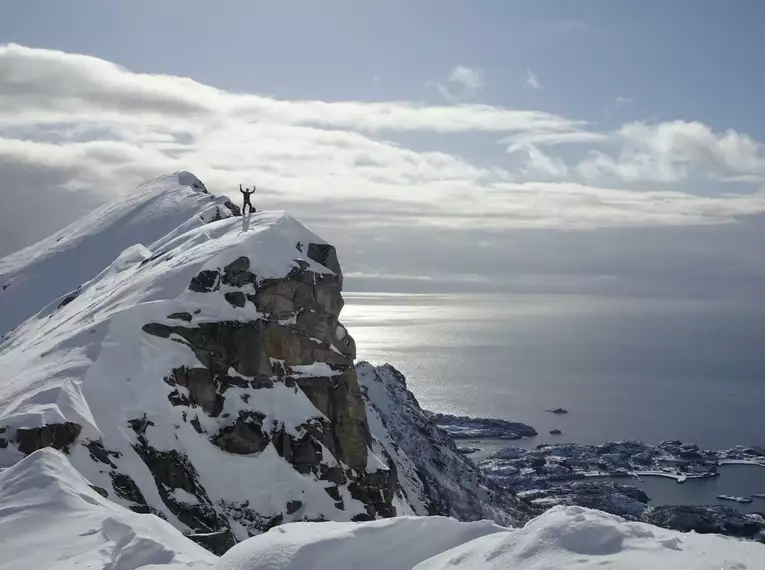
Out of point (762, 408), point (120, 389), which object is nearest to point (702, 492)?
point (762, 408)

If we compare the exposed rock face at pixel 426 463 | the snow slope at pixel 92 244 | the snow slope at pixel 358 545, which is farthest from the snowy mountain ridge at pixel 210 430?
the snow slope at pixel 92 244

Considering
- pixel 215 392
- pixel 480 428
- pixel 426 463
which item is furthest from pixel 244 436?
pixel 480 428

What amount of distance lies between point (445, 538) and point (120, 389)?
30007 millimetres

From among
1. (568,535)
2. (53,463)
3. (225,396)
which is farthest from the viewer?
(225,396)

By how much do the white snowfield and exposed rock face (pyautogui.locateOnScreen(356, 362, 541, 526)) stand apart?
5519 cm

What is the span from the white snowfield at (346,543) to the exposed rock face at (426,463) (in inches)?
2173

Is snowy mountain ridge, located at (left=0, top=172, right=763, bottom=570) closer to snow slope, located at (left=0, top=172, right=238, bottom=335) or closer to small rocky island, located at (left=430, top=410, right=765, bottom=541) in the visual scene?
snow slope, located at (left=0, top=172, right=238, bottom=335)

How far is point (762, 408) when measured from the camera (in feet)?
575

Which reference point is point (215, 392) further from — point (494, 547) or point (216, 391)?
point (494, 547)

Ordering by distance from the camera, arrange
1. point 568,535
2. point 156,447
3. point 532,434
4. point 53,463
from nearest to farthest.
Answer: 1. point 568,535
2. point 53,463
3. point 156,447
4. point 532,434

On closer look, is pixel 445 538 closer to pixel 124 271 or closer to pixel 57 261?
pixel 124 271

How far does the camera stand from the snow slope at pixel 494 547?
534 inches

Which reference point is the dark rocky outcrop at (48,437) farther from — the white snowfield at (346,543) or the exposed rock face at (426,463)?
the exposed rock face at (426,463)

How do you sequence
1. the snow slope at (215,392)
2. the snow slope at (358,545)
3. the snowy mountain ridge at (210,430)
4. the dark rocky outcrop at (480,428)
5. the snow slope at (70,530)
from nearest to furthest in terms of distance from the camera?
1. the snow slope at (358,545)
2. the snowy mountain ridge at (210,430)
3. the snow slope at (70,530)
4. the snow slope at (215,392)
5. the dark rocky outcrop at (480,428)
